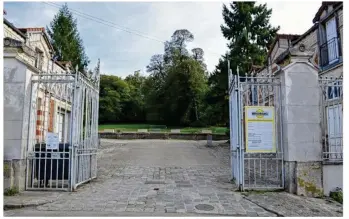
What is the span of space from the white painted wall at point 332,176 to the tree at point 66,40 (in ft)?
93.3

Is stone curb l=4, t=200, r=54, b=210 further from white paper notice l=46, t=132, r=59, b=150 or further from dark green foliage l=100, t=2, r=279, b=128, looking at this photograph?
dark green foliage l=100, t=2, r=279, b=128

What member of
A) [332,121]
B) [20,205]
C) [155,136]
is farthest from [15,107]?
[155,136]

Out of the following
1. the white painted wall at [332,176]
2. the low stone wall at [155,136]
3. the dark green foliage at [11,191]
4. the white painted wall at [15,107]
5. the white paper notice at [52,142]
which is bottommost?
the dark green foliage at [11,191]

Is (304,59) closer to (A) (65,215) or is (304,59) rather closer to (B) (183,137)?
(A) (65,215)

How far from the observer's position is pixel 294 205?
20.2 ft

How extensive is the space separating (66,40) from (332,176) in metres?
31.2

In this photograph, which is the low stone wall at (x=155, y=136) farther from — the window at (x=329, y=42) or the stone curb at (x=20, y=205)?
the stone curb at (x=20, y=205)

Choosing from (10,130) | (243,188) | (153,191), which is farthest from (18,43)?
(243,188)

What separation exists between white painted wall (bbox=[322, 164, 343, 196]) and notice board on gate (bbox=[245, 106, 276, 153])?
1278 mm

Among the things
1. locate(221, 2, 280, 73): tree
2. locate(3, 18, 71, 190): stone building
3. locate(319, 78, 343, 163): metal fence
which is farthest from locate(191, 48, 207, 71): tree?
locate(3, 18, 71, 190): stone building

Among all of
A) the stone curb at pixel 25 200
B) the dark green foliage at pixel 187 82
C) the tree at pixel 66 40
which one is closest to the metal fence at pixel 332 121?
the stone curb at pixel 25 200

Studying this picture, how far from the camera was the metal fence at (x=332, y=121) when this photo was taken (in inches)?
297

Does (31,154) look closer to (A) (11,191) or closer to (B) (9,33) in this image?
(A) (11,191)

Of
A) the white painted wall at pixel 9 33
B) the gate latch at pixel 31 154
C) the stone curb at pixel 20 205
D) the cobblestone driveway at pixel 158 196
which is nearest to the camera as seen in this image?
the cobblestone driveway at pixel 158 196
